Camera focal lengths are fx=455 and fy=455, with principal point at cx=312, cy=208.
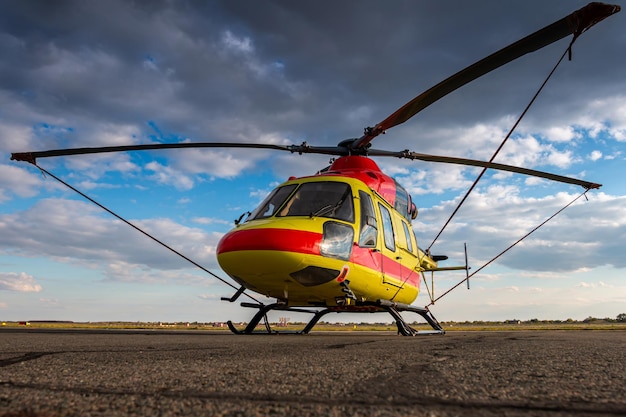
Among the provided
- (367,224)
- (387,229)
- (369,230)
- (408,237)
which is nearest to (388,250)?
(387,229)

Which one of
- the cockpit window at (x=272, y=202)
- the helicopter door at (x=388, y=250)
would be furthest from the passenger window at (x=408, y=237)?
the cockpit window at (x=272, y=202)

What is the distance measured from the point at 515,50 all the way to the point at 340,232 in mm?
4192

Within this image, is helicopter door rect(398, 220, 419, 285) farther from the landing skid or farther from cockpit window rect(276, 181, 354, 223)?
cockpit window rect(276, 181, 354, 223)

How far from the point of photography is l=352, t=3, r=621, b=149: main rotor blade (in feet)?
20.2

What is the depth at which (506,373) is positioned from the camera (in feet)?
10.0

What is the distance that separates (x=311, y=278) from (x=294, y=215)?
4.11 feet

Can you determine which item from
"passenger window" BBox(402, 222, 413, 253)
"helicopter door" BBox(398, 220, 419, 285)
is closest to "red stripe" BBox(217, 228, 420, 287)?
"helicopter door" BBox(398, 220, 419, 285)

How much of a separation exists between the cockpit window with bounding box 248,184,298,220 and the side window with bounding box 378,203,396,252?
213 cm

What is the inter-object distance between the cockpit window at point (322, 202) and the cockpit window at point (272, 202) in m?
0.22

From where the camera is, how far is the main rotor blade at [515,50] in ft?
20.2

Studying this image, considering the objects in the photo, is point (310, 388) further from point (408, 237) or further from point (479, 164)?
point (479, 164)

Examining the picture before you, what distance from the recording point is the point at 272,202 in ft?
30.7

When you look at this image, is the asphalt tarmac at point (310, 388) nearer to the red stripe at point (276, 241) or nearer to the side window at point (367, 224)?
the red stripe at point (276, 241)

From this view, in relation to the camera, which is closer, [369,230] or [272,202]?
[369,230]
